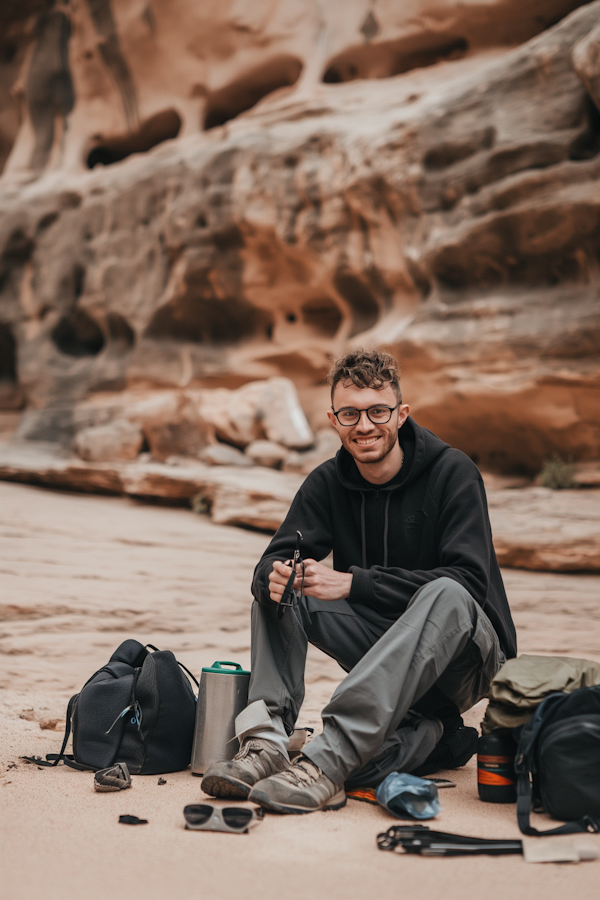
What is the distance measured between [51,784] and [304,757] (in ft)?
2.67

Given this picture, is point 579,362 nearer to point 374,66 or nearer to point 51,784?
point 51,784

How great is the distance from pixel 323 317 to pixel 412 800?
9.78 meters

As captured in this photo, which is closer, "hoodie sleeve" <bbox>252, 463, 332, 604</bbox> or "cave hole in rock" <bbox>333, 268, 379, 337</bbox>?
"hoodie sleeve" <bbox>252, 463, 332, 604</bbox>

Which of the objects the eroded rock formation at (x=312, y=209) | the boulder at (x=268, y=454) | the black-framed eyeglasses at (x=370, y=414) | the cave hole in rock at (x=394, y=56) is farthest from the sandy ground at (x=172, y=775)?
the cave hole in rock at (x=394, y=56)

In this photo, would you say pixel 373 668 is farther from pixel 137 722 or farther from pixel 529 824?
pixel 137 722

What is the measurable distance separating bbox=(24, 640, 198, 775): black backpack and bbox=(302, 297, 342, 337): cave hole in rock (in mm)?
9145

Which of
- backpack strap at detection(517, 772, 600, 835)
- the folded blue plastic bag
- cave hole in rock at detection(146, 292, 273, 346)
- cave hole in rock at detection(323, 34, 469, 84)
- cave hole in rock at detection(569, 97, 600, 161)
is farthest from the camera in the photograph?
cave hole in rock at detection(146, 292, 273, 346)

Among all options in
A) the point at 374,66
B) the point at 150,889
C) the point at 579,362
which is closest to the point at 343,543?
the point at 150,889

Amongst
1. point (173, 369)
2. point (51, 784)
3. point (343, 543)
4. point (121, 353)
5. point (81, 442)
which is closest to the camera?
point (51, 784)

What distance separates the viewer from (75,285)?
1307cm

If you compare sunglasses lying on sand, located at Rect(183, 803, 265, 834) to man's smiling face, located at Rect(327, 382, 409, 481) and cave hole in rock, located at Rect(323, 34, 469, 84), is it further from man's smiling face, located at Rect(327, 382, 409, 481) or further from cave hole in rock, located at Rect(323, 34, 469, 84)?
cave hole in rock, located at Rect(323, 34, 469, 84)

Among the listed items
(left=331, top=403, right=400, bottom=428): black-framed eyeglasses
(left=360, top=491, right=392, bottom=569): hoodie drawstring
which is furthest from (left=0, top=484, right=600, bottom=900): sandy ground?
(left=331, top=403, right=400, bottom=428): black-framed eyeglasses

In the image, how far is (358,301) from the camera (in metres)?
10.5

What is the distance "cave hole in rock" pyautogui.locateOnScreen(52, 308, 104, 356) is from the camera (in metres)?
13.2
